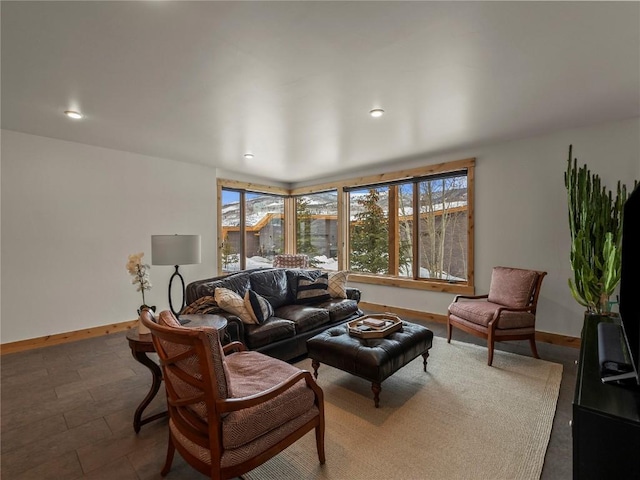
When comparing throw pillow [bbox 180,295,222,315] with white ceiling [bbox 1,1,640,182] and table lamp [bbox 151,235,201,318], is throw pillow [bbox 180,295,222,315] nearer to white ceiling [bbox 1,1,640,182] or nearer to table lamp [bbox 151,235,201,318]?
table lamp [bbox 151,235,201,318]

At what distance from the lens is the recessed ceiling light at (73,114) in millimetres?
3006

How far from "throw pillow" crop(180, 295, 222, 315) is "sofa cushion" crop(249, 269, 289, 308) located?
695 millimetres

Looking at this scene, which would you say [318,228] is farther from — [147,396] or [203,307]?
[147,396]

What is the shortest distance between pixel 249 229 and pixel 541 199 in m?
4.94

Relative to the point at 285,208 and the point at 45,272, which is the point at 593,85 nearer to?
the point at 285,208

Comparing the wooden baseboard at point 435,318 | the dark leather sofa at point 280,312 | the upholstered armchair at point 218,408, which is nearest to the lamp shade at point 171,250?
the dark leather sofa at point 280,312

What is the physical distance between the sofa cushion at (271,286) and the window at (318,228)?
2.37 meters

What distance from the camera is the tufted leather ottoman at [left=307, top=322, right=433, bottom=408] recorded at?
2.33 m

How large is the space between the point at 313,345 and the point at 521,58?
277 cm

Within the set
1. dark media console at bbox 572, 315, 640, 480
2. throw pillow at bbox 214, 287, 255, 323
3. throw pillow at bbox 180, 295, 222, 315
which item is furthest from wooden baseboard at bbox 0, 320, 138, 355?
dark media console at bbox 572, 315, 640, 480

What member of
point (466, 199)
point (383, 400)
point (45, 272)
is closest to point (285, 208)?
point (466, 199)

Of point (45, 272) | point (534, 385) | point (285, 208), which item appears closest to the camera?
point (534, 385)

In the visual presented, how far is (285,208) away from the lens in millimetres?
6961

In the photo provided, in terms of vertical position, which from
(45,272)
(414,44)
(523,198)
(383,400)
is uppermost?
(414,44)
